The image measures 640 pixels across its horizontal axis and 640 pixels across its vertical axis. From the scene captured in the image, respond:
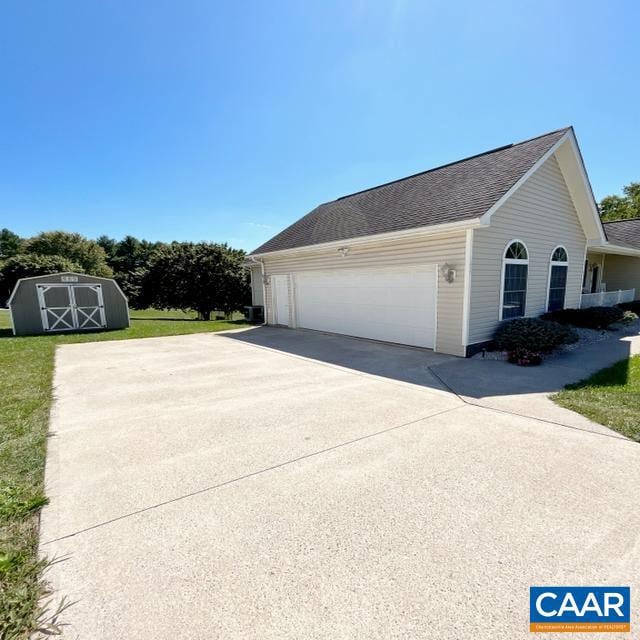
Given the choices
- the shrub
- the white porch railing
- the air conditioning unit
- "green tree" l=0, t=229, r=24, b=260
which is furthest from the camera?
"green tree" l=0, t=229, r=24, b=260

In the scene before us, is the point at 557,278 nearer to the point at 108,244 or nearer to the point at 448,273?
the point at 448,273

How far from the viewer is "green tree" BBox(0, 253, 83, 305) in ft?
92.8

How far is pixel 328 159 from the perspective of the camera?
14.0 m

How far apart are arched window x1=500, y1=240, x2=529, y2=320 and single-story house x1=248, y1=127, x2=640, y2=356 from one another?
0.03 metres

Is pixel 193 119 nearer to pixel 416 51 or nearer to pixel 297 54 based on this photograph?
pixel 297 54

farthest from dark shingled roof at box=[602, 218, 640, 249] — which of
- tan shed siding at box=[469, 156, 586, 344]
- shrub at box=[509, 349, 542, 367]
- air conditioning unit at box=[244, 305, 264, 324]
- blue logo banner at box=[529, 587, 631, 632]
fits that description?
blue logo banner at box=[529, 587, 631, 632]

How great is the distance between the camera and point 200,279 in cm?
2209

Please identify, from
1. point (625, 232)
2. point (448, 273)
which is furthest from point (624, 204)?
point (448, 273)

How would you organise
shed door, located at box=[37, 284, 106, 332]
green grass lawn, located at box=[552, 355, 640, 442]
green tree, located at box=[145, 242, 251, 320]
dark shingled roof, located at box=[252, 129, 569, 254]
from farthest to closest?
green tree, located at box=[145, 242, 251, 320], shed door, located at box=[37, 284, 106, 332], dark shingled roof, located at box=[252, 129, 569, 254], green grass lawn, located at box=[552, 355, 640, 442]

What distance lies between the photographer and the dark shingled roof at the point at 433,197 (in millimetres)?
7996

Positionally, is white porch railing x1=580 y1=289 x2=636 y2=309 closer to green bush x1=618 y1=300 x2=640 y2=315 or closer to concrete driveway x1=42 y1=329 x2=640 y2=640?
green bush x1=618 y1=300 x2=640 y2=315

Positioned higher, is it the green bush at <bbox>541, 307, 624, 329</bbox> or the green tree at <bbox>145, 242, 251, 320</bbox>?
the green tree at <bbox>145, 242, 251, 320</bbox>

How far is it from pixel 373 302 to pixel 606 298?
11.2 m

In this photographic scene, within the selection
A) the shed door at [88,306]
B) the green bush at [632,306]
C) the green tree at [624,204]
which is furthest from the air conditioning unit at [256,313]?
the green tree at [624,204]
